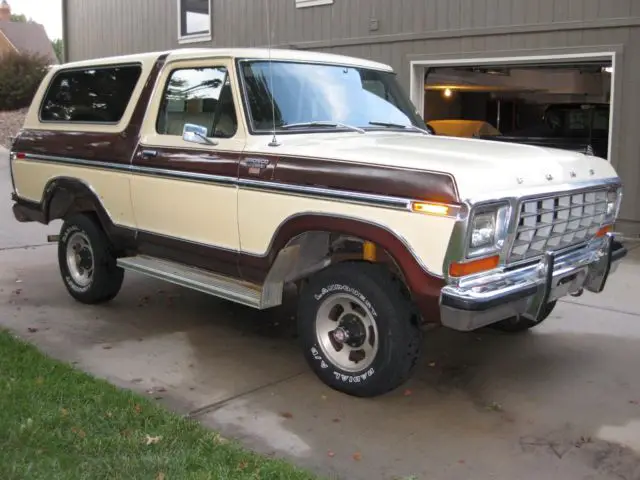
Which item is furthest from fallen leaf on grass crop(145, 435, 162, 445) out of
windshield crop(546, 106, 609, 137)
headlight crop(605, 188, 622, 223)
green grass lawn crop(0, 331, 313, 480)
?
windshield crop(546, 106, 609, 137)

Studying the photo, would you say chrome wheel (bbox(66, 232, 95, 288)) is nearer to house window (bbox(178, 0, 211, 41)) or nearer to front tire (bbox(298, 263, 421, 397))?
front tire (bbox(298, 263, 421, 397))

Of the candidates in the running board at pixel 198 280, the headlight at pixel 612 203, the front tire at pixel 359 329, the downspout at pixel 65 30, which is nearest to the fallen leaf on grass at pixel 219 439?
the front tire at pixel 359 329

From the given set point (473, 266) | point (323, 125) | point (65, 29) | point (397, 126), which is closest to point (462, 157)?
point (473, 266)

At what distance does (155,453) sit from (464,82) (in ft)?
33.9

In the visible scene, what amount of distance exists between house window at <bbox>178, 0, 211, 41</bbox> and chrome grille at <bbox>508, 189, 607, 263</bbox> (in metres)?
11.1

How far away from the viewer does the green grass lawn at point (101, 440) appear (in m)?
3.44

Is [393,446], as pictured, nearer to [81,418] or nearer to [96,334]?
[81,418]

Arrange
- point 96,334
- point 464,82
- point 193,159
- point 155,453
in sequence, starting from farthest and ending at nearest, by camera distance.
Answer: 1. point 464,82
2. point 96,334
3. point 193,159
4. point 155,453

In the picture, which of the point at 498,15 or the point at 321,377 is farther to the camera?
the point at 498,15

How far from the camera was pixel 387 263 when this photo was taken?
4.56 m

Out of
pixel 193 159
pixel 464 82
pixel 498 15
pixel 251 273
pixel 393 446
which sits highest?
pixel 498 15

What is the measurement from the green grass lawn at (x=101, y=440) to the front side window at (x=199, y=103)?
1960 mm

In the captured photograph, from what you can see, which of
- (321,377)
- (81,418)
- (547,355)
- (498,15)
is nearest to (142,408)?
(81,418)

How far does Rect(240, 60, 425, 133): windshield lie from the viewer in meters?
5.05
